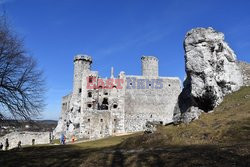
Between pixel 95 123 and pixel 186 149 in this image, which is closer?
pixel 186 149

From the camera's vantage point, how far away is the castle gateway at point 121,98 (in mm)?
57750

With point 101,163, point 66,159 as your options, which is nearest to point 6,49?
point 66,159

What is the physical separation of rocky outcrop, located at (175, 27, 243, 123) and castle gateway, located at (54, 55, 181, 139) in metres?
29.9

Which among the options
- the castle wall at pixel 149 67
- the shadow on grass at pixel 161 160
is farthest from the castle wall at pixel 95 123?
the shadow on grass at pixel 161 160

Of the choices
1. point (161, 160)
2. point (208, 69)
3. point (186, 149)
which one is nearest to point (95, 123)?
point (208, 69)

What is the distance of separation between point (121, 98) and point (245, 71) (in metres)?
31.9

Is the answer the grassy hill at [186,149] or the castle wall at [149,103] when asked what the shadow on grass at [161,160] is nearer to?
the grassy hill at [186,149]

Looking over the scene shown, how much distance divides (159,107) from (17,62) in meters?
43.1

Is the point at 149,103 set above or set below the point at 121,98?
below

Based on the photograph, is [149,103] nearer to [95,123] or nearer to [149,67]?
[149,67]

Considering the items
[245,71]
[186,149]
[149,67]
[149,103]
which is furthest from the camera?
[149,67]

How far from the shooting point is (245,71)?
1244 inches

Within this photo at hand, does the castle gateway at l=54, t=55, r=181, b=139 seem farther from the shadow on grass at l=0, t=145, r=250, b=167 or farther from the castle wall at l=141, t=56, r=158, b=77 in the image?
the shadow on grass at l=0, t=145, r=250, b=167

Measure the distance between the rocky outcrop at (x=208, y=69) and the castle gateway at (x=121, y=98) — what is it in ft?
98.0
